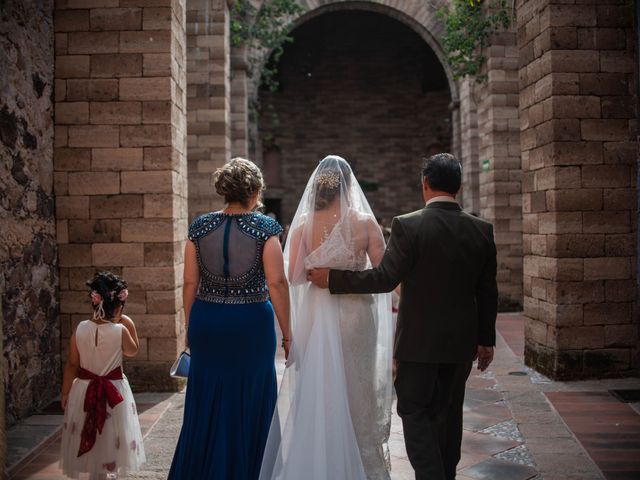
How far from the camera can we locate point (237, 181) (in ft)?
11.9

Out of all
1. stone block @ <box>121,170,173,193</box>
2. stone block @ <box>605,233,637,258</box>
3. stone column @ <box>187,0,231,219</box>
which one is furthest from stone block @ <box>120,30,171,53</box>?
stone column @ <box>187,0,231,219</box>

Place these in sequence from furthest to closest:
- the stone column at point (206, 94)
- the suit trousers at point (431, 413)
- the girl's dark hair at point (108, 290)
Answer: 1. the stone column at point (206, 94)
2. the girl's dark hair at point (108, 290)
3. the suit trousers at point (431, 413)

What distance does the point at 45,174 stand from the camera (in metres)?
6.27

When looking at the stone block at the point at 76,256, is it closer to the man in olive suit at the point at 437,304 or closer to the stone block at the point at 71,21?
the stone block at the point at 71,21

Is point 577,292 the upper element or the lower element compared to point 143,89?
lower

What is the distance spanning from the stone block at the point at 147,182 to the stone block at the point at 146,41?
1079 millimetres

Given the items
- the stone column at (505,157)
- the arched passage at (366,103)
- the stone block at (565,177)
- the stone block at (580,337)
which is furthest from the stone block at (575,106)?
the arched passage at (366,103)

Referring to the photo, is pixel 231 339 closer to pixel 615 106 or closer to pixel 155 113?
pixel 155 113

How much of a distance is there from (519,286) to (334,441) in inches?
353

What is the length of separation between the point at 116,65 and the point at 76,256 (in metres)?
1.72

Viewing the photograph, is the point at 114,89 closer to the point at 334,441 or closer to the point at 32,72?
the point at 32,72

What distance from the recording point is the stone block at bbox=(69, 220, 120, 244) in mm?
6445

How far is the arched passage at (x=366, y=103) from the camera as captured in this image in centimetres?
2330

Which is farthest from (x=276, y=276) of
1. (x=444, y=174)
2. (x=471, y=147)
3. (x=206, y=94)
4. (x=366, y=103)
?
(x=366, y=103)
